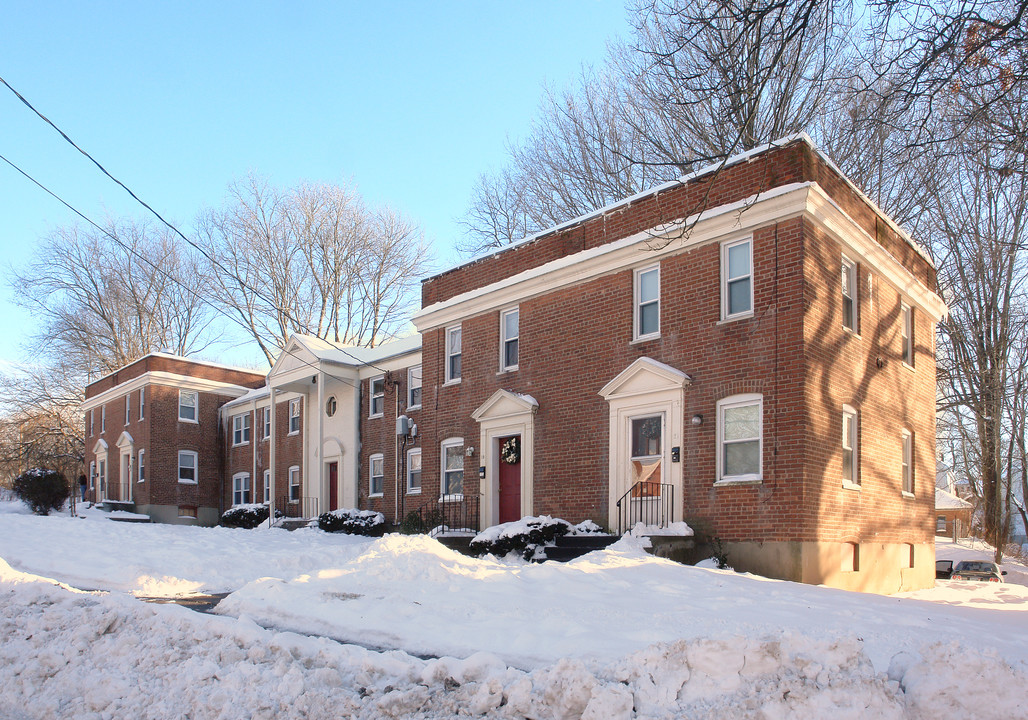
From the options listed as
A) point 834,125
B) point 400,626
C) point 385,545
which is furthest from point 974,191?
point 400,626

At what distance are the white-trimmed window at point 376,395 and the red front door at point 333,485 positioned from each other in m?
2.87

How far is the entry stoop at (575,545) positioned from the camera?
49.8 ft

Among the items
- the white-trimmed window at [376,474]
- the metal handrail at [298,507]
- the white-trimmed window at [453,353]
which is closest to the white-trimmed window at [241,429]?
the metal handrail at [298,507]

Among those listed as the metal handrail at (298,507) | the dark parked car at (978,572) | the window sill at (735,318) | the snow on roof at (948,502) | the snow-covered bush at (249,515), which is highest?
the window sill at (735,318)

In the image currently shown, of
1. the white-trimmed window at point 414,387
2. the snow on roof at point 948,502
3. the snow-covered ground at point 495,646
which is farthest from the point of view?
the snow on roof at point 948,502

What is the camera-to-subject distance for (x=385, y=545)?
40.2 ft

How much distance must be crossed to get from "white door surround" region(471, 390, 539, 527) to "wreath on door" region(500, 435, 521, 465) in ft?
0.62

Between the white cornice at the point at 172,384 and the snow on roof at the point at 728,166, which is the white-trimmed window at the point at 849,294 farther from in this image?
the white cornice at the point at 172,384

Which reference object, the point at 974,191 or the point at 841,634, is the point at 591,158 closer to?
the point at 974,191

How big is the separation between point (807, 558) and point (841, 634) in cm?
820

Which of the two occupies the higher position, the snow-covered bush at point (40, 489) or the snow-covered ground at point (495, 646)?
the snow-covered ground at point (495, 646)

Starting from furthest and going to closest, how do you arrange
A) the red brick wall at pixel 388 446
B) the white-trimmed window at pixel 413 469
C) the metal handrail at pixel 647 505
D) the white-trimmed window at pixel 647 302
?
the red brick wall at pixel 388 446, the white-trimmed window at pixel 413 469, the white-trimmed window at pixel 647 302, the metal handrail at pixel 647 505

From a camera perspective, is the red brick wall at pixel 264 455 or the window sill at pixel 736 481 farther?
the red brick wall at pixel 264 455

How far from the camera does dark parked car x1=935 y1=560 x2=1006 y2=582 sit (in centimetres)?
2619
